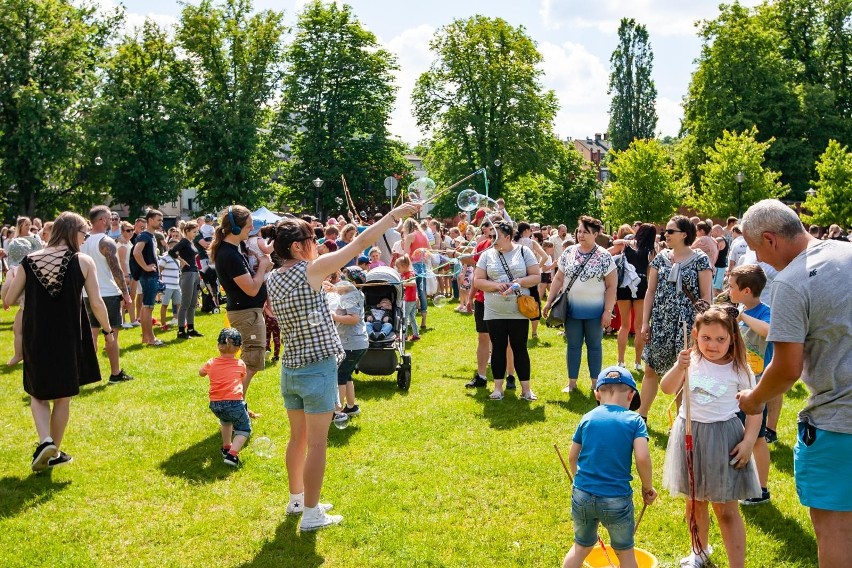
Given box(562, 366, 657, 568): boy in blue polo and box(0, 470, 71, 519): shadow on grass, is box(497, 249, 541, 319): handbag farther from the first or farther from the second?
box(0, 470, 71, 519): shadow on grass

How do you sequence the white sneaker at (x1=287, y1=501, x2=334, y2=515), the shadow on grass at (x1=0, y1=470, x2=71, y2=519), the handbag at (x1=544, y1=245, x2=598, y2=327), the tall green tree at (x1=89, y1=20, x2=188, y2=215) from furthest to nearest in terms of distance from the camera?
the tall green tree at (x1=89, y1=20, x2=188, y2=215) < the handbag at (x1=544, y1=245, x2=598, y2=327) < the shadow on grass at (x1=0, y1=470, x2=71, y2=519) < the white sneaker at (x1=287, y1=501, x2=334, y2=515)

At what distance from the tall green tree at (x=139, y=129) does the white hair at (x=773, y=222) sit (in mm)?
37836

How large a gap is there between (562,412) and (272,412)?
10.5 ft

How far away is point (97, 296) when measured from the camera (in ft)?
21.0

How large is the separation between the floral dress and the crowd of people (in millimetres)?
13

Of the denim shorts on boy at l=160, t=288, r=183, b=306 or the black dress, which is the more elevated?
the black dress

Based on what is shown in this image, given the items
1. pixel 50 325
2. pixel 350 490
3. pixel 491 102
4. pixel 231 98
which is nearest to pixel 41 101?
pixel 231 98

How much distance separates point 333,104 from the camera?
40.5 meters

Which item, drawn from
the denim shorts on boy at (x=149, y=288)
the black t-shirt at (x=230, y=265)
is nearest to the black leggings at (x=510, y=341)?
the black t-shirt at (x=230, y=265)

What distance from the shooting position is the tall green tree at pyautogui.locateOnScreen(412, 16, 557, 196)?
145 feet

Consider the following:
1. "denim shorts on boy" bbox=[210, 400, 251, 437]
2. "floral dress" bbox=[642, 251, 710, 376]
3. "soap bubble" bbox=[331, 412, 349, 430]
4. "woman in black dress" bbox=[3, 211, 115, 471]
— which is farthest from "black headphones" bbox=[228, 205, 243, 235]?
"floral dress" bbox=[642, 251, 710, 376]

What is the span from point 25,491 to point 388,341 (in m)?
4.37

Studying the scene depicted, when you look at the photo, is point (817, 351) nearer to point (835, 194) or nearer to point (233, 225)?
point (233, 225)

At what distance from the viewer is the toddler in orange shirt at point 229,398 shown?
6379 millimetres
